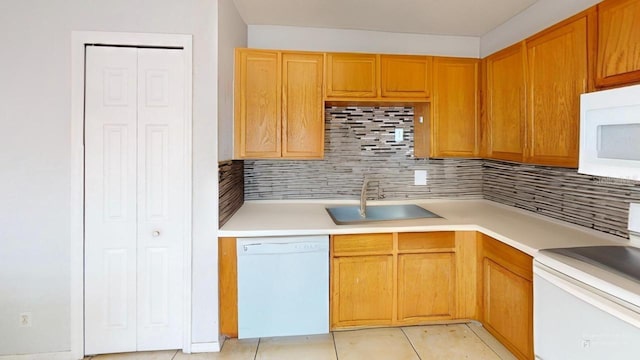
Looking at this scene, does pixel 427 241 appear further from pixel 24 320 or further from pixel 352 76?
pixel 24 320

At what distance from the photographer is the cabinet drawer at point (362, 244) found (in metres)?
2.28

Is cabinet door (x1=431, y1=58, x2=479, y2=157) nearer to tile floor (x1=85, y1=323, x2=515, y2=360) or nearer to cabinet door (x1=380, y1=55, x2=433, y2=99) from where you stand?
cabinet door (x1=380, y1=55, x2=433, y2=99)

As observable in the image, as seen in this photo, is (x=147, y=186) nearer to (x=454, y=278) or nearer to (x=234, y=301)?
(x=234, y=301)

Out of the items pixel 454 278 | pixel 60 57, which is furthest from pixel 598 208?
pixel 60 57

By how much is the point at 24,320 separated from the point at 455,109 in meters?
3.38

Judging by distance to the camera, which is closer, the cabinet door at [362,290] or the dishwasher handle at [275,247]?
the dishwasher handle at [275,247]

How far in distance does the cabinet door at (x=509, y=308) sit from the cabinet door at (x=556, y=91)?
0.75 meters

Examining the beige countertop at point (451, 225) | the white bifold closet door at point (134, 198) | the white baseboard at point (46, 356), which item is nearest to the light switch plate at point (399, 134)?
the beige countertop at point (451, 225)

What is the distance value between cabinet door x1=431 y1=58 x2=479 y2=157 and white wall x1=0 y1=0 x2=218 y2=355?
1.87m

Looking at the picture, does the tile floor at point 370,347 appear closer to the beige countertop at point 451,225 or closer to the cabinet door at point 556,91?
the beige countertop at point 451,225

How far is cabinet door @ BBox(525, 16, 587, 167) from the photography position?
1.78 meters

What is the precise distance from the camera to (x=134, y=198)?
2121mm

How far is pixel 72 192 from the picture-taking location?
6.79ft

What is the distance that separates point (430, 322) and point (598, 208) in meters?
1.30
